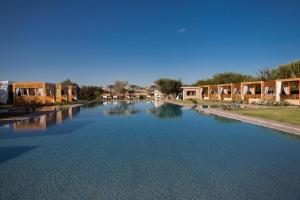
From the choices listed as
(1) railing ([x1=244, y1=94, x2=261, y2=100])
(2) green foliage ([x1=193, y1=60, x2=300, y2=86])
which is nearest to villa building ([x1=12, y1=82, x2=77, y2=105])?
(1) railing ([x1=244, y1=94, x2=261, y2=100])

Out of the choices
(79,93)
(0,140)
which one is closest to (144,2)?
(0,140)

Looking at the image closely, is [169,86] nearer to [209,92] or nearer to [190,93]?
[190,93]

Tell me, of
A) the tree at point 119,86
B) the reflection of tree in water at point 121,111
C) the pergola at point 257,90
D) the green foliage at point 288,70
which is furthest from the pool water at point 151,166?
the tree at point 119,86

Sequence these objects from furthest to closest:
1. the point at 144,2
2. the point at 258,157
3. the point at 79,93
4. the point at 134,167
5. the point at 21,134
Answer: the point at 79,93, the point at 144,2, the point at 21,134, the point at 258,157, the point at 134,167

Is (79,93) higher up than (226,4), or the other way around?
(226,4)

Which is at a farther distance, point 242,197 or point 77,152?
point 77,152

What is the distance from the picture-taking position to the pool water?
4191 mm

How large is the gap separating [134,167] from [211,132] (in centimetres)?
546

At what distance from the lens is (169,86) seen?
145 feet

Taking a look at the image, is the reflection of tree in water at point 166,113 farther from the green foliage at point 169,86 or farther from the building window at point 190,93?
the green foliage at point 169,86

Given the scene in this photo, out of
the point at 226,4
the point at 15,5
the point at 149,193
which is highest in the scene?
the point at 226,4

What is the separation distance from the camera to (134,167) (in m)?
5.61

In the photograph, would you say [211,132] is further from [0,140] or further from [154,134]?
[0,140]

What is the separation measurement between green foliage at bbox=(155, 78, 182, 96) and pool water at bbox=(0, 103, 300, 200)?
34641 mm
